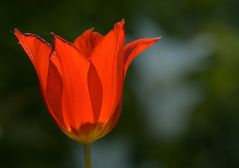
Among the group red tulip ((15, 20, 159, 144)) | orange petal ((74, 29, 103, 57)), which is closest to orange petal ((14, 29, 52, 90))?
red tulip ((15, 20, 159, 144))

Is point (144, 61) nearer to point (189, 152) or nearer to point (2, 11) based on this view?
point (189, 152)

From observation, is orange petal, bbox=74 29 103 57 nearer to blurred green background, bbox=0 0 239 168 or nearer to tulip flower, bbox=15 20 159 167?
tulip flower, bbox=15 20 159 167

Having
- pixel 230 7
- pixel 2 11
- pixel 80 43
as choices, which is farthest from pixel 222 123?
pixel 80 43

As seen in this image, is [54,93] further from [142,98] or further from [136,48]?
[142,98]

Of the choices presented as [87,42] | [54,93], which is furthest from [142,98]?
[54,93]

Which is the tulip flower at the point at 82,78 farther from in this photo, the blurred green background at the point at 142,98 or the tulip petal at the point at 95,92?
the blurred green background at the point at 142,98

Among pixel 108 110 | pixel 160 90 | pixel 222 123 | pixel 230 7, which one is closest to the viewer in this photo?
pixel 108 110

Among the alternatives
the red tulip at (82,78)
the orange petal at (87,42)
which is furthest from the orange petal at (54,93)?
the orange petal at (87,42)
